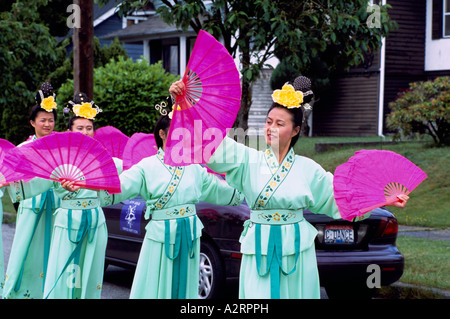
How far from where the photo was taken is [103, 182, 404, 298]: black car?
20.4 feet

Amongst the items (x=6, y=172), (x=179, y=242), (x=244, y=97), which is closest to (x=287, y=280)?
(x=179, y=242)

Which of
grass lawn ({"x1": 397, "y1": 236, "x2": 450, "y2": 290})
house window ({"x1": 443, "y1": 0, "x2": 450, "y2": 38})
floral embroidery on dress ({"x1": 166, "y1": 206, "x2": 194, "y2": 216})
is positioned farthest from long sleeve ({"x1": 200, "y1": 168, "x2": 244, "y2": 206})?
house window ({"x1": 443, "y1": 0, "x2": 450, "y2": 38})

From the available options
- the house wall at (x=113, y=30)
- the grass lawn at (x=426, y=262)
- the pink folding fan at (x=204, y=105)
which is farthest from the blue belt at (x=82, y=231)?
the house wall at (x=113, y=30)

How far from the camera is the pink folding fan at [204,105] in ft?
12.6

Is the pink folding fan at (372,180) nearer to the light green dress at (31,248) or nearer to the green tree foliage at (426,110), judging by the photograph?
the light green dress at (31,248)

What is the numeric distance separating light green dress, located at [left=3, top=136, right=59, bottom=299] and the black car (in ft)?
4.77

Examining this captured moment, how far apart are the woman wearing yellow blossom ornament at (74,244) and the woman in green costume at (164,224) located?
61cm

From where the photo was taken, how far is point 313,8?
28.7ft

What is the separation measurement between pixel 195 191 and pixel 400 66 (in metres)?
16.3

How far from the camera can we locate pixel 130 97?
11.9m

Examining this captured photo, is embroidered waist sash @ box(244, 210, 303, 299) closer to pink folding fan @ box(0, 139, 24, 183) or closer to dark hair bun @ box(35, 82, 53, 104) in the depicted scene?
pink folding fan @ box(0, 139, 24, 183)

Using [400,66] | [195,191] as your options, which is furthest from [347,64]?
[400,66]
